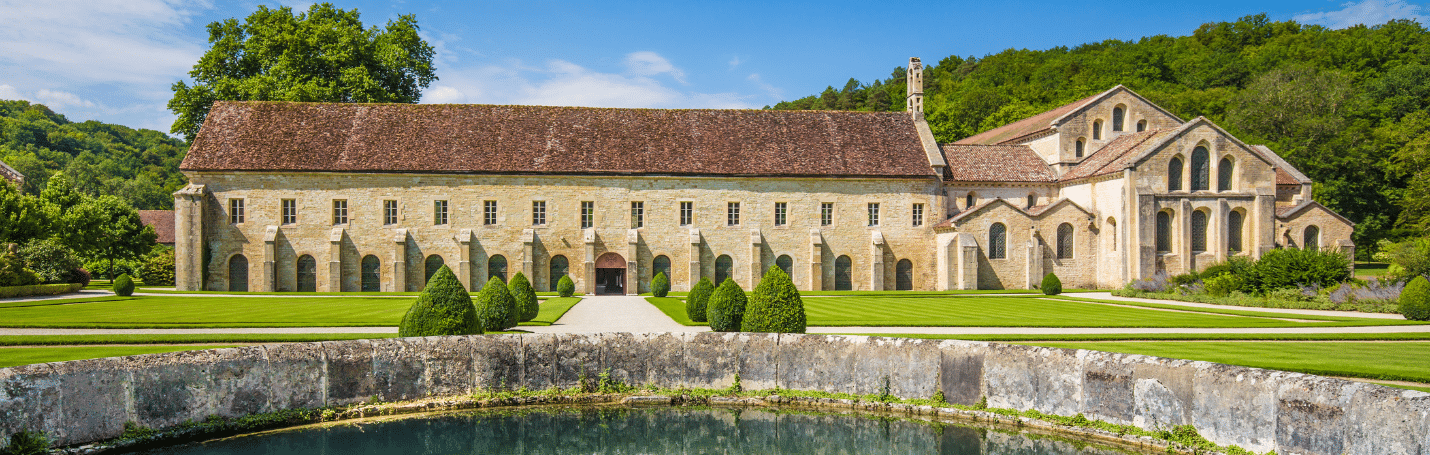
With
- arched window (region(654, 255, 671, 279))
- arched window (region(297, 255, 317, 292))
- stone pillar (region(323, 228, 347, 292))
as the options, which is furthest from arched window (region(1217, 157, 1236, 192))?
arched window (region(297, 255, 317, 292))

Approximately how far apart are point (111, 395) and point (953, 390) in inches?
420

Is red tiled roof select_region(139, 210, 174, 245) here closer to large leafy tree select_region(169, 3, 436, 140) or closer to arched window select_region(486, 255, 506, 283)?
large leafy tree select_region(169, 3, 436, 140)

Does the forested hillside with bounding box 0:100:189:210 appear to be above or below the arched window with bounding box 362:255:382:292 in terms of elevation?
above

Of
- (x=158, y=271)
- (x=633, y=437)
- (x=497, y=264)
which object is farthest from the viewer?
(x=158, y=271)

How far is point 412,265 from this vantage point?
41156mm

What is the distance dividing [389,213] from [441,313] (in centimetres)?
2983

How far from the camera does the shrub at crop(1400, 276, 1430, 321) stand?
23875 millimetres

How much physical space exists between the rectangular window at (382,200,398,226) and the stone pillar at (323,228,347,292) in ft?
6.88

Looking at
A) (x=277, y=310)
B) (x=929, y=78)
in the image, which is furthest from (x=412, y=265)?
(x=929, y=78)

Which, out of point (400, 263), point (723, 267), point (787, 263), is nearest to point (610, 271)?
point (723, 267)

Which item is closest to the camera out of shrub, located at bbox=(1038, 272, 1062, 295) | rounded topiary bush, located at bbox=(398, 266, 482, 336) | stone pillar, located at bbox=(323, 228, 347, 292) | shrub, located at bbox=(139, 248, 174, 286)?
rounded topiary bush, located at bbox=(398, 266, 482, 336)

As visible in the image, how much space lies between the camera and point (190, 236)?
39.8 metres

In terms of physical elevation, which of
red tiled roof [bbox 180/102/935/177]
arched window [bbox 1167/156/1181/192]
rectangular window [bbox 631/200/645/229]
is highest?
red tiled roof [bbox 180/102/935/177]

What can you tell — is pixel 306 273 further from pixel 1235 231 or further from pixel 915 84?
pixel 1235 231
